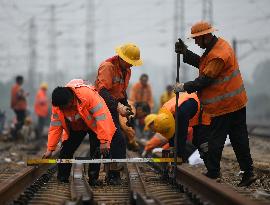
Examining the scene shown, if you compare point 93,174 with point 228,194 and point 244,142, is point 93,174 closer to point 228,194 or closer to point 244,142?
point 244,142

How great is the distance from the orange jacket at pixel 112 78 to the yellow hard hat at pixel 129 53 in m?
0.14

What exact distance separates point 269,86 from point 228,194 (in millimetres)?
68597

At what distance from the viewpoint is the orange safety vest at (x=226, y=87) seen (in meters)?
6.15

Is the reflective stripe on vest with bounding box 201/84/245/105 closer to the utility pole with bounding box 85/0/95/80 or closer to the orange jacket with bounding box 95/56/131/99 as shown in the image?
the orange jacket with bounding box 95/56/131/99

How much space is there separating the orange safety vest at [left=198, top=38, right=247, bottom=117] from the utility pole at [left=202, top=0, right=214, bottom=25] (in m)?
26.5

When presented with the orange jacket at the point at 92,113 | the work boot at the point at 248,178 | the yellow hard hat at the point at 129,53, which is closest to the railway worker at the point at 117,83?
the yellow hard hat at the point at 129,53

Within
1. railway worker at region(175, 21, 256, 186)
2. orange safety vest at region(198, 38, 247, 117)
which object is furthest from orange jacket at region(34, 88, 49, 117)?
orange safety vest at region(198, 38, 247, 117)

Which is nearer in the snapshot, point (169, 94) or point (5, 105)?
point (169, 94)

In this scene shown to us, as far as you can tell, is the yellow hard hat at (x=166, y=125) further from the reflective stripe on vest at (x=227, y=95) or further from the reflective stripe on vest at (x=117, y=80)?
the reflective stripe on vest at (x=227, y=95)

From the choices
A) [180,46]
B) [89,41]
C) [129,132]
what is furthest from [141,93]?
[89,41]

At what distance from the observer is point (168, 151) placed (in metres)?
7.17

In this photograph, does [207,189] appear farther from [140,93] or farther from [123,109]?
[140,93]

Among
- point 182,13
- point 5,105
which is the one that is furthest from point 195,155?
point 5,105

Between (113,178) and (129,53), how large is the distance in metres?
1.64
